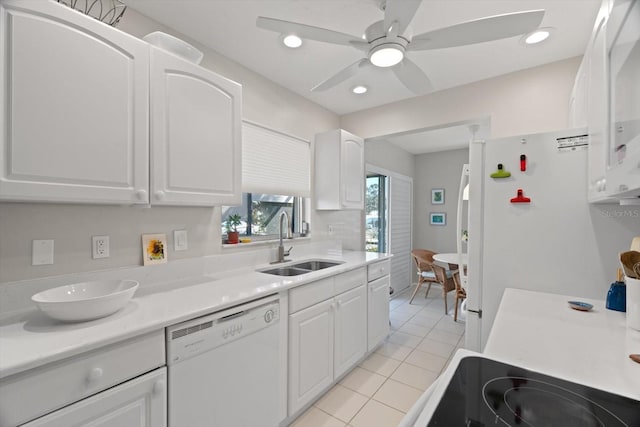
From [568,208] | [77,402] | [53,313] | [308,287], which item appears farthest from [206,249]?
[568,208]

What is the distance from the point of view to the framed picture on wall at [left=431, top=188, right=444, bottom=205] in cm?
533

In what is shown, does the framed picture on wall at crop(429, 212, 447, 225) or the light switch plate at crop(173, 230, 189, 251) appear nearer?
the light switch plate at crop(173, 230, 189, 251)

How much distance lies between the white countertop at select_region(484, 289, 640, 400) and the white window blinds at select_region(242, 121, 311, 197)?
6.39ft

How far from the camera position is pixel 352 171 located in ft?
10.3

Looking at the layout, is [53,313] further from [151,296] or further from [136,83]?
[136,83]

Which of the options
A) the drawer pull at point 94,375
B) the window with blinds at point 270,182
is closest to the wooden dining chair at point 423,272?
the window with blinds at point 270,182

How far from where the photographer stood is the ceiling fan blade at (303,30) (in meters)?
1.31

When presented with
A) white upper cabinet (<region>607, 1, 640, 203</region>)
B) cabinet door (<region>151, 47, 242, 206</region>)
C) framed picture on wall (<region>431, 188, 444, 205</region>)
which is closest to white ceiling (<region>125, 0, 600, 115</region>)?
cabinet door (<region>151, 47, 242, 206</region>)

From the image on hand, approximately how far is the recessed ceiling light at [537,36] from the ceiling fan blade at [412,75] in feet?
2.64

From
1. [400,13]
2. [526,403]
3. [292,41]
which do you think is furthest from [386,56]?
[526,403]

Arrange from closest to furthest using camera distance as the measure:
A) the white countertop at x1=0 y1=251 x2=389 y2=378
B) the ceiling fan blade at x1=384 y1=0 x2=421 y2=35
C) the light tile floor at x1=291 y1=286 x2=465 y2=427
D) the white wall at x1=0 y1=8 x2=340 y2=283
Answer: the white countertop at x1=0 y1=251 x2=389 y2=378, the ceiling fan blade at x1=384 y1=0 x2=421 y2=35, the white wall at x1=0 y1=8 x2=340 y2=283, the light tile floor at x1=291 y1=286 x2=465 y2=427

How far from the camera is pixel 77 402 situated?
0.95 m

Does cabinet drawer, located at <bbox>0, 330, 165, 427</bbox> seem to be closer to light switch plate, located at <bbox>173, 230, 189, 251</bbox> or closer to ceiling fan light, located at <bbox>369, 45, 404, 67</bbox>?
light switch plate, located at <bbox>173, 230, 189, 251</bbox>

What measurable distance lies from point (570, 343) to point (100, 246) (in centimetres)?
219
